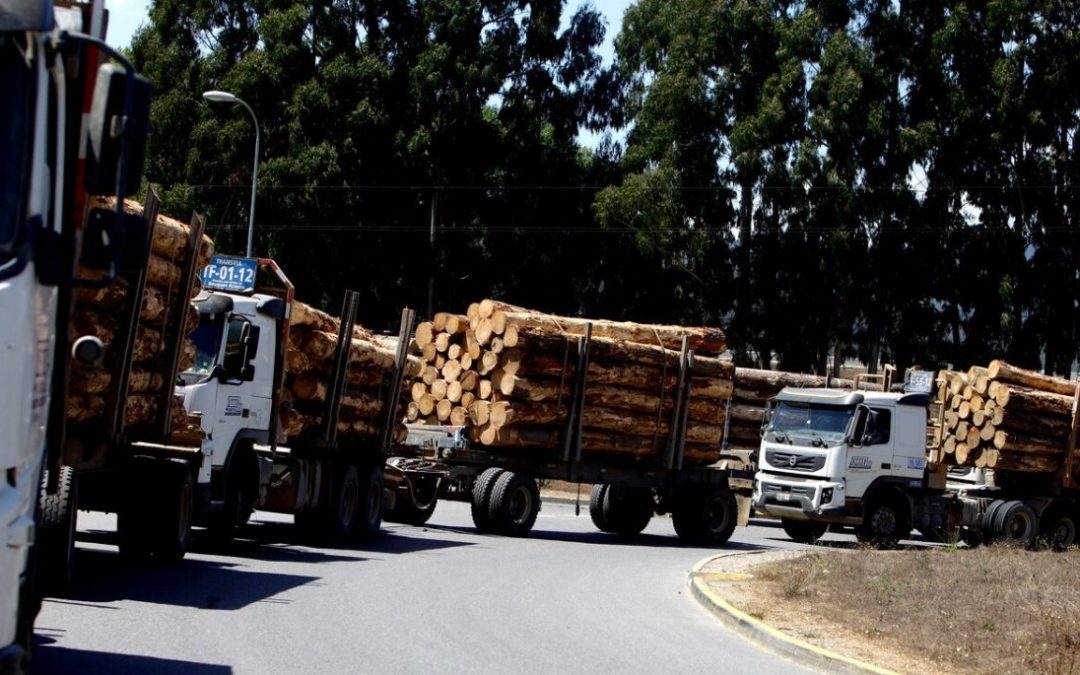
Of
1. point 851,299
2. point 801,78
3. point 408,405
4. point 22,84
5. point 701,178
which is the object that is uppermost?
point 801,78

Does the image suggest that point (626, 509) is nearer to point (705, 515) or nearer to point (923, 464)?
point (705, 515)

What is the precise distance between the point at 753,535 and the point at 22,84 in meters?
23.2

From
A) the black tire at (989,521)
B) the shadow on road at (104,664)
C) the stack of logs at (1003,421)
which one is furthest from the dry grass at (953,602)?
the stack of logs at (1003,421)

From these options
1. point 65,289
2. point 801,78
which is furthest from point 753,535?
point 65,289

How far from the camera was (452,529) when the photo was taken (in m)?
22.7

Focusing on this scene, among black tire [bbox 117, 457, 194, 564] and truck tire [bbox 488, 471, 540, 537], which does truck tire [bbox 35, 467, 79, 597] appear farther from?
truck tire [bbox 488, 471, 540, 537]

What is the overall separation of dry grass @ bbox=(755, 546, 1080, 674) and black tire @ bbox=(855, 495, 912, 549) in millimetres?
4866

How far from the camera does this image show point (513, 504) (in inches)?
858

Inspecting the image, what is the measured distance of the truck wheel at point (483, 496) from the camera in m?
21.6

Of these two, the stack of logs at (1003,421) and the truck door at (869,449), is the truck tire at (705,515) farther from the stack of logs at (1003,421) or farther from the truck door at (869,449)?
the stack of logs at (1003,421)

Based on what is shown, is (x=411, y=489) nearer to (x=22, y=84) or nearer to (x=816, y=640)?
(x=816, y=640)

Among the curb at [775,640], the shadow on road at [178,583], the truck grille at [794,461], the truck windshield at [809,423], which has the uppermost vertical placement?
the truck windshield at [809,423]

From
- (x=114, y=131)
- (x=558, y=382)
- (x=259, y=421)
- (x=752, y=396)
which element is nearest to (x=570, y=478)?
(x=558, y=382)

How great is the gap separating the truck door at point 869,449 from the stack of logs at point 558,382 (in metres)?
2.23
